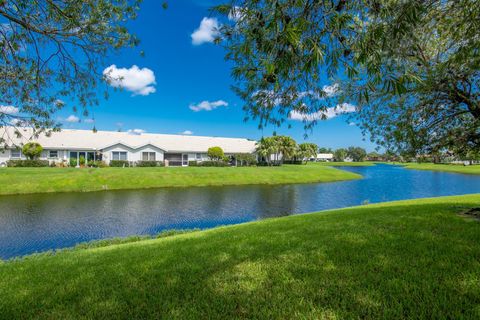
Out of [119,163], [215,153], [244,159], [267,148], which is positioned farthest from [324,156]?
[119,163]

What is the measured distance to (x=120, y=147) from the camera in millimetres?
39125

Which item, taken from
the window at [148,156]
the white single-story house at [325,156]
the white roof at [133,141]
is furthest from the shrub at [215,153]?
the white single-story house at [325,156]

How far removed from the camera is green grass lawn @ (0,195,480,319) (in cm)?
300

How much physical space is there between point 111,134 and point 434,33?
4585cm

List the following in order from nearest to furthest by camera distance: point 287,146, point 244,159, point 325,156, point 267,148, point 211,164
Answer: point 211,164, point 244,159, point 267,148, point 287,146, point 325,156

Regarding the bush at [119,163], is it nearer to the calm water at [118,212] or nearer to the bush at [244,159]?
the calm water at [118,212]

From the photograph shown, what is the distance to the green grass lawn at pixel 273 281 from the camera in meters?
3.00

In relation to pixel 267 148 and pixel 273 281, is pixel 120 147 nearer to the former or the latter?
pixel 267 148

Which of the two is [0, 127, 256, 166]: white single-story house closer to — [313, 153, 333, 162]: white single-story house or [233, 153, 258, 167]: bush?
[233, 153, 258, 167]: bush

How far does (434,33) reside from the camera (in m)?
7.14

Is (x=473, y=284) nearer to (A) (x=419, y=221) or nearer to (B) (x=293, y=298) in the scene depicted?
(B) (x=293, y=298)

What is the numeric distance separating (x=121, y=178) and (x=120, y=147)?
12.1 m

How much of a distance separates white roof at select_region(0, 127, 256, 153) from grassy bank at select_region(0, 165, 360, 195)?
7.79 m

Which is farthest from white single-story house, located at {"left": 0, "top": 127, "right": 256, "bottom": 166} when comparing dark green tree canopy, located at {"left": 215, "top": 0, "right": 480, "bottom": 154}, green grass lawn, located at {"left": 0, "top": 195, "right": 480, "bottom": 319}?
dark green tree canopy, located at {"left": 215, "top": 0, "right": 480, "bottom": 154}
